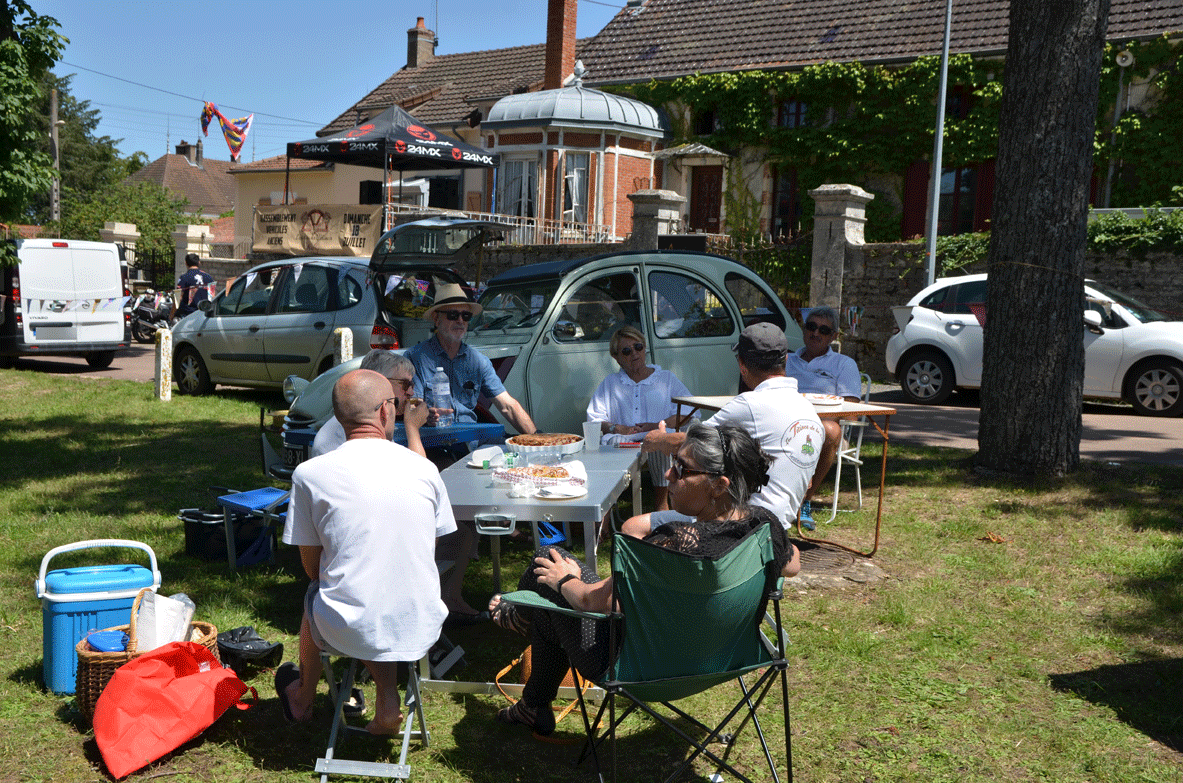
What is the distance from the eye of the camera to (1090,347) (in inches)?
473

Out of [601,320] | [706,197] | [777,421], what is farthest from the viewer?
[706,197]

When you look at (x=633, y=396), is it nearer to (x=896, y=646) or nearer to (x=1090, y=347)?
(x=896, y=646)

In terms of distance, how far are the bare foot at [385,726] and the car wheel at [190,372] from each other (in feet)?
33.3

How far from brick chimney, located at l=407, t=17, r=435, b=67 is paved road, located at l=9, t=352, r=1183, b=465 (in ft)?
88.9

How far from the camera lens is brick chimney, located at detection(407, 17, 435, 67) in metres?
39.2

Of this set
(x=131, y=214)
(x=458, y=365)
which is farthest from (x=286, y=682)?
(x=131, y=214)

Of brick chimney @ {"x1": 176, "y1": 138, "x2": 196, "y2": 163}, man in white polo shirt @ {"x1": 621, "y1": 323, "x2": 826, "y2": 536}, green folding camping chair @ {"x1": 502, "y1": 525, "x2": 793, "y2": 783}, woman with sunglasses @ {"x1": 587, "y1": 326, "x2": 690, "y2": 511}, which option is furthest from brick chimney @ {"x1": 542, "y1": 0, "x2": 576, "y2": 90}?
brick chimney @ {"x1": 176, "y1": 138, "x2": 196, "y2": 163}

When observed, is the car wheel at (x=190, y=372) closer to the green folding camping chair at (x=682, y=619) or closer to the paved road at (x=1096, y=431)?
the paved road at (x=1096, y=431)

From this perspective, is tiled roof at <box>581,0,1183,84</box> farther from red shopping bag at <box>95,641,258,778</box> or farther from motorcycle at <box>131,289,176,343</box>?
red shopping bag at <box>95,641,258,778</box>

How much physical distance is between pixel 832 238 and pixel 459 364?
11258 millimetres

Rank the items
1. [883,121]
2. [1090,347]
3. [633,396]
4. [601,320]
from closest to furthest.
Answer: [633,396]
[601,320]
[1090,347]
[883,121]

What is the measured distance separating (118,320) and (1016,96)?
13.8 metres

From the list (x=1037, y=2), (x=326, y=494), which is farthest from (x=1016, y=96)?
(x=326, y=494)

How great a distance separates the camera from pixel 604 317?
7430 millimetres
